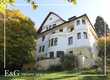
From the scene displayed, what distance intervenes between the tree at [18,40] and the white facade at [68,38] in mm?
4443

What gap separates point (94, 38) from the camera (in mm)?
41781

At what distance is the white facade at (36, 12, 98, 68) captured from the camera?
39.3 m

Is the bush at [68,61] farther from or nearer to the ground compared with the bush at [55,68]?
farther from the ground

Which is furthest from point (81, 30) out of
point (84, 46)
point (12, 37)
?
point (12, 37)

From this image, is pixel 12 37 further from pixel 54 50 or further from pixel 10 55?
pixel 54 50

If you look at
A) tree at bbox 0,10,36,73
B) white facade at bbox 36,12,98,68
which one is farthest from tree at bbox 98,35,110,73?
tree at bbox 0,10,36,73

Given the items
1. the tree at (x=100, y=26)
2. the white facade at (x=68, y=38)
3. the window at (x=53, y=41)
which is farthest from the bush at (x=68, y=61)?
the tree at (x=100, y=26)

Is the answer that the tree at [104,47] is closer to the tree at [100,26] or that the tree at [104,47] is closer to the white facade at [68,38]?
the white facade at [68,38]

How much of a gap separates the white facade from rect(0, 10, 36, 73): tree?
444 centimetres

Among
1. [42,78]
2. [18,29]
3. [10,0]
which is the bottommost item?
[42,78]

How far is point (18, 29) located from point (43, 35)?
365 inches

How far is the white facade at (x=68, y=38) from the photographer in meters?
39.3

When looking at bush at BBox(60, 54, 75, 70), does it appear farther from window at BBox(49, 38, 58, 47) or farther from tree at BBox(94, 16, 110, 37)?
tree at BBox(94, 16, 110, 37)

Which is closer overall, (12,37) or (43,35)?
(12,37)
